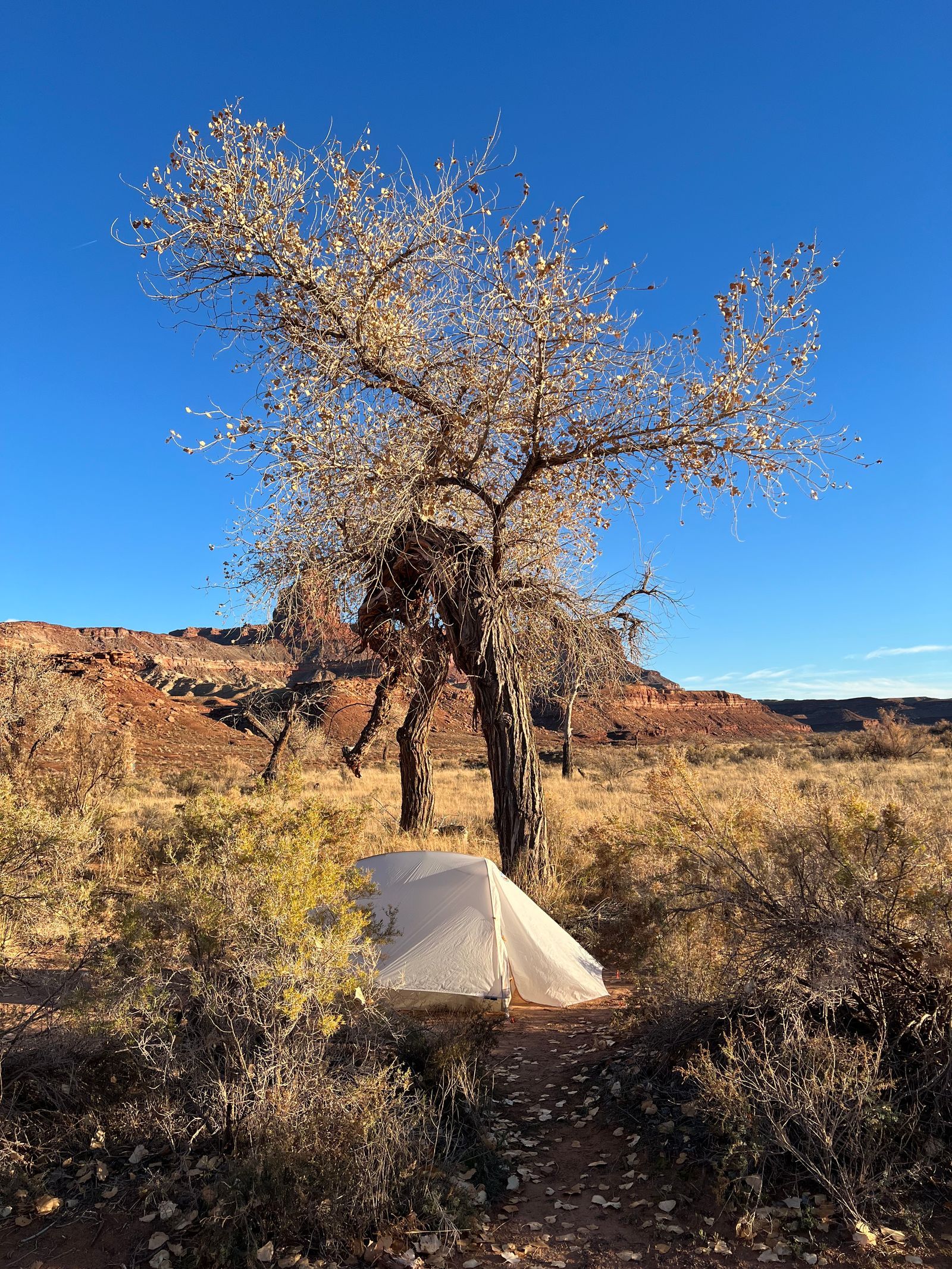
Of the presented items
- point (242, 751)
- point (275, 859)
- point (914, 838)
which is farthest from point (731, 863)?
point (242, 751)

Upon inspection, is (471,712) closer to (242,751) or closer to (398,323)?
(398,323)

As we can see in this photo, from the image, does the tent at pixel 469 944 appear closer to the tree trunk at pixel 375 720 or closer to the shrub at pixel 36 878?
the shrub at pixel 36 878

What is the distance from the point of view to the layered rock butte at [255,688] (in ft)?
46.0

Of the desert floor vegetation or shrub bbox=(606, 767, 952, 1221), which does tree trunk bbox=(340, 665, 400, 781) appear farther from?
shrub bbox=(606, 767, 952, 1221)

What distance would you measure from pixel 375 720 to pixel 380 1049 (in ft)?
27.1

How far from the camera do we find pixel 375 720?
42.7 ft

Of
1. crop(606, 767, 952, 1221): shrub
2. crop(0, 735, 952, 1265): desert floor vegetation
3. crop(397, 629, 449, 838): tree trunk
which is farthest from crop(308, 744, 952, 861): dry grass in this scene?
crop(0, 735, 952, 1265): desert floor vegetation

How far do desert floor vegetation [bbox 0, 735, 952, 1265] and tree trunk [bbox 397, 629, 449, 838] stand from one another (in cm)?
649

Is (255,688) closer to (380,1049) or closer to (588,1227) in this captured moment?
(380,1049)

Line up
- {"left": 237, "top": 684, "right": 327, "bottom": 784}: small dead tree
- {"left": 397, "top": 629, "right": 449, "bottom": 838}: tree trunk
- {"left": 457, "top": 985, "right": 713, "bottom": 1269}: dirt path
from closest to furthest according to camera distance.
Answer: {"left": 457, "top": 985, "right": 713, "bottom": 1269}: dirt path < {"left": 397, "top": 629, "right": 449, "bottom": 838}: tree trunk < {"left": 237, "top": 684, "right": 327, "bottom": 784}: small dead tree

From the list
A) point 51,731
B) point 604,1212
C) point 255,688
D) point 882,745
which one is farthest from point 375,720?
point 255,688

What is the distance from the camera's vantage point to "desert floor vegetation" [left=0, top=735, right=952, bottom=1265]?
12.0ft

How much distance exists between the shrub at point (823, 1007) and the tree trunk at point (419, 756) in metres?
7.21

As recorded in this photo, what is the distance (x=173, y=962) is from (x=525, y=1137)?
2295 millimetres
